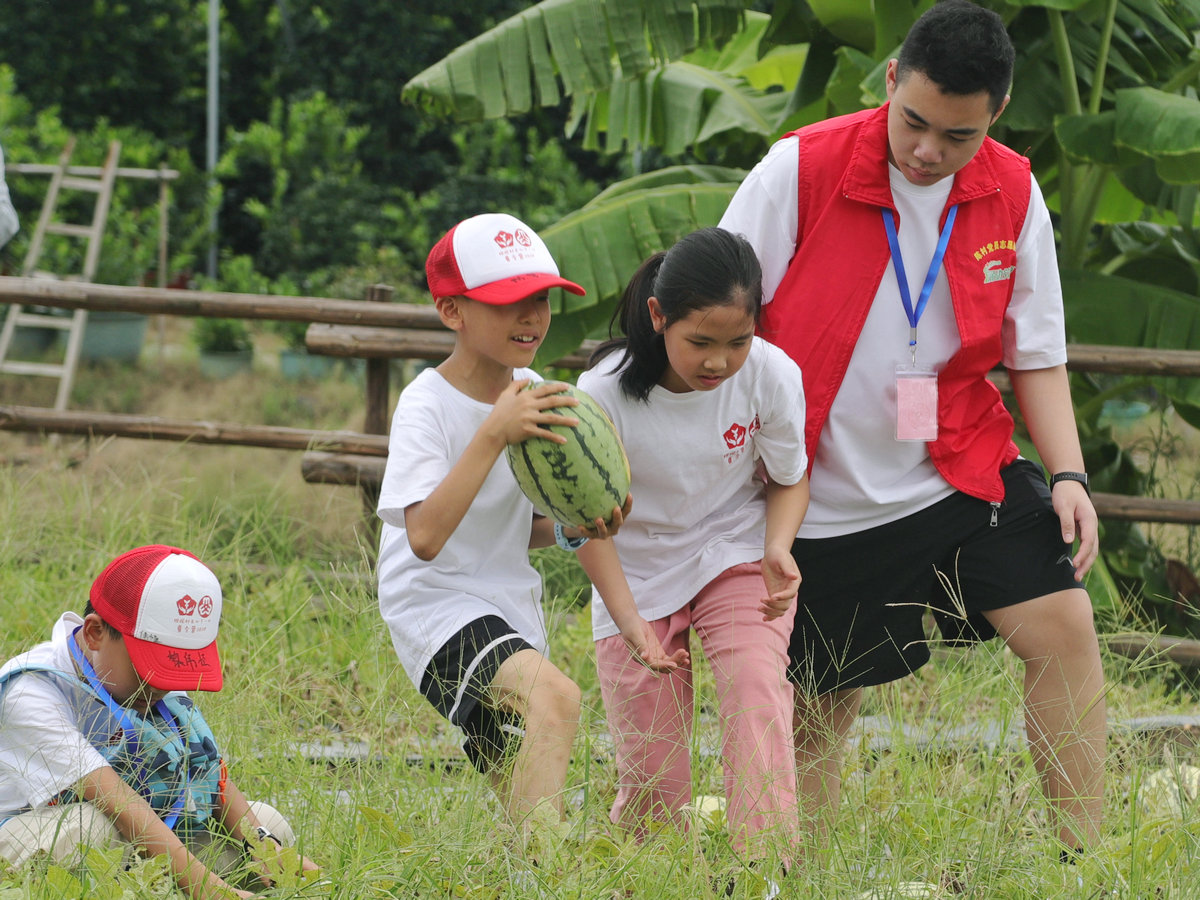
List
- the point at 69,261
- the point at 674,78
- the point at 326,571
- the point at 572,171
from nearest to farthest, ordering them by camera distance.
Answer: the point at 326,571 < the point at 674,78 < the point at 69,261 < the point at 572,171

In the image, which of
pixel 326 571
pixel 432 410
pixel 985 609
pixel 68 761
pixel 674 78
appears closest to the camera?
pixel 68 761

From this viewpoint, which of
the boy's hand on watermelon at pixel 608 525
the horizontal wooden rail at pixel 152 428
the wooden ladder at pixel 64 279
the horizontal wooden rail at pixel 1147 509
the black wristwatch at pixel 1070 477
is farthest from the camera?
the wooden ladder at pixel 64 279

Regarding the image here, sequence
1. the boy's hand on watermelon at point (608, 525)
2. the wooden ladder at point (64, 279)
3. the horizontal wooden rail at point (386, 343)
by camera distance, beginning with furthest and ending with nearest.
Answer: the wooden ladder at point (64, 279)
the horizontal wooden rail at point (386, 343)
the boy's hand on watermelon at point (608, 525)

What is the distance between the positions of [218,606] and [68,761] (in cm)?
40

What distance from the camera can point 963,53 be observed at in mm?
2350

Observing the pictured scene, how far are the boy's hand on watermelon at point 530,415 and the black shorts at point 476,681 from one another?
41 centimetres

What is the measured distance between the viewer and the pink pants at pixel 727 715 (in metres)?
2.31

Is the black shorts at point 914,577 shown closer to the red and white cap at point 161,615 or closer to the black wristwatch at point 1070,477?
the black wristwatch at point 1070,477

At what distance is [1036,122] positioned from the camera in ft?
16.1

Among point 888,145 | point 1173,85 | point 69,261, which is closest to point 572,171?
point 69,261

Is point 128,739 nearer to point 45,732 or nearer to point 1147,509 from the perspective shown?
point 45,732

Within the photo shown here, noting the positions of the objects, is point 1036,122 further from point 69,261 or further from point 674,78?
point 69,261

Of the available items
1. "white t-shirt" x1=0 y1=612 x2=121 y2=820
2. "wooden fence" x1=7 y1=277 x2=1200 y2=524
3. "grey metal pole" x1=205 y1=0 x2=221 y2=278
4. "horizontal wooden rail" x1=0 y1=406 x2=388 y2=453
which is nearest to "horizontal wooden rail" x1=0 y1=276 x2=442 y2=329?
"wooden fence" x1=7 y1=277 x2=1200 y2=524

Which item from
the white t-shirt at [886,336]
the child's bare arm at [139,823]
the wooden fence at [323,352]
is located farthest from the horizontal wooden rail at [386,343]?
the child's bare arm at [139,823]
